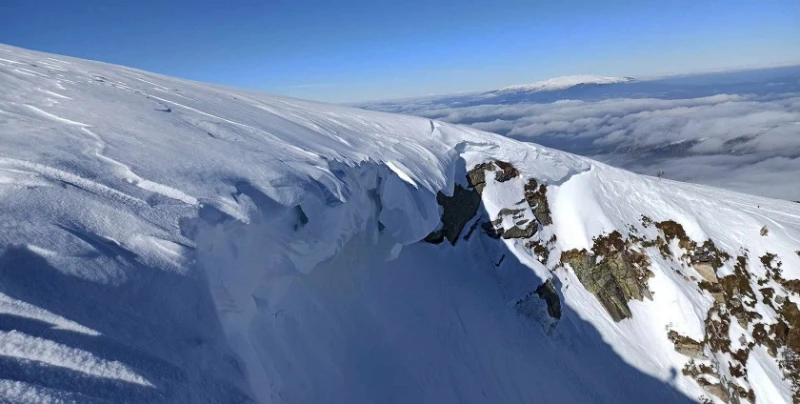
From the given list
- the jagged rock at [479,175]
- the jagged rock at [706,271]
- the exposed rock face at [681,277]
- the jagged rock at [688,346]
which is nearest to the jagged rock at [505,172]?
the exposed rock face at [681,277]

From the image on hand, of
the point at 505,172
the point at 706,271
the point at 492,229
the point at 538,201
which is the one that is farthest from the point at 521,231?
the point at 706,271

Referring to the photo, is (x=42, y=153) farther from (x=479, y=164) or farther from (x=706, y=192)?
(x=706, y=192)

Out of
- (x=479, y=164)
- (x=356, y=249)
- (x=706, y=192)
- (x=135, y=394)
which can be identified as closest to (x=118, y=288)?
(x=135, y=394)

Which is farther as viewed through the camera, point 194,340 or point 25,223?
point 194,340

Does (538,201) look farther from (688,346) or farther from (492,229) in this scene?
(688,346)

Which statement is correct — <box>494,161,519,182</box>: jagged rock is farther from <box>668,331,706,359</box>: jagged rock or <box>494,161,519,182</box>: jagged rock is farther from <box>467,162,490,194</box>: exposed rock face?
<box>668,331,706,359</box>: jagged rock

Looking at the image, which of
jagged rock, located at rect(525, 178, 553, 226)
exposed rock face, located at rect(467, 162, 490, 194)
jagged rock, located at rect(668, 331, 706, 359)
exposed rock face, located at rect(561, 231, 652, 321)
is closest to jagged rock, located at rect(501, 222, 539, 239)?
jagged rock, located at rect(525, 178, 553, 226)
